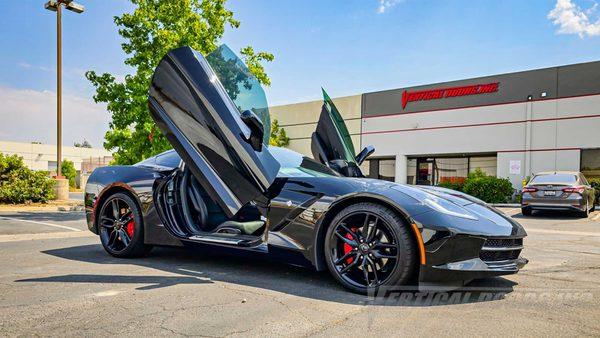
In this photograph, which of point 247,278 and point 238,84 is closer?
point 247,278

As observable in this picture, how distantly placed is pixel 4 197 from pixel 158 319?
525 inches

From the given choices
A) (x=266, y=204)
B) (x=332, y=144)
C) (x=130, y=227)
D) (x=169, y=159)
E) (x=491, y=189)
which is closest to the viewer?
(x=266, y=204)

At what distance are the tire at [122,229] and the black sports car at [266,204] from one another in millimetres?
12

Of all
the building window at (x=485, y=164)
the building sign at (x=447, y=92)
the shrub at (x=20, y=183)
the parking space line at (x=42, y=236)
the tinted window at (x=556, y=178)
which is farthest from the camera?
the building window at (x=485, y=164)

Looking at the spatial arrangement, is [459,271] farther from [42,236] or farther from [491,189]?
[491,189]

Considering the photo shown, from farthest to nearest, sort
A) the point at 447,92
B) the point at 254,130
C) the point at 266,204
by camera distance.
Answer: the point at 447,92 < the point at 254,130 < the point at 266,204

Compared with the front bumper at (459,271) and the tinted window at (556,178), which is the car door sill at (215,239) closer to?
the front bumper at (459,271)

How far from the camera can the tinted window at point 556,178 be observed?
39.2 feet

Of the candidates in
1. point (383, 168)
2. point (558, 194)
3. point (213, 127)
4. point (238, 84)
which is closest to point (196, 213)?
point (213, 127)

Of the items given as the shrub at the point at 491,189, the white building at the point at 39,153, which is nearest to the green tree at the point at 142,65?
the shrub at the point at 491,189

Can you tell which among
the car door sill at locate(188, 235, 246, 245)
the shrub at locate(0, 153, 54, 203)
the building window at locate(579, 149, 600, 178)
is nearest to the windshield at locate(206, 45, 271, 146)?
the car door sill at locate(188, 235, 246, 245)

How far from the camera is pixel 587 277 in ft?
13.1

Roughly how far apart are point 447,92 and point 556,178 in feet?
40.1

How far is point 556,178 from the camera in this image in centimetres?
1220
